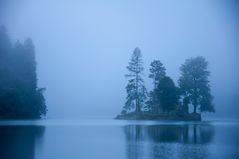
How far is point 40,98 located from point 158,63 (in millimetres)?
22333

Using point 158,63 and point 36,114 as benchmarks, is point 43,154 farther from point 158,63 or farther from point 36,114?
point 158,63

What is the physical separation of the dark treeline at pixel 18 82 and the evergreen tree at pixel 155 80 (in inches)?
738

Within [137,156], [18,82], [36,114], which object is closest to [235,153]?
[137,156]

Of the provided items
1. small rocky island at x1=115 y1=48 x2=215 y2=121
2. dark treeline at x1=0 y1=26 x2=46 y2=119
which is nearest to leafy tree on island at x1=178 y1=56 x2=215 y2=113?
small rocky island at x1=115 y1=48 x2=215 y2=121

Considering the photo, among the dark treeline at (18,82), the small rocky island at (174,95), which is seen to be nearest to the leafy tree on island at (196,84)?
the small rocky island at (174,95)

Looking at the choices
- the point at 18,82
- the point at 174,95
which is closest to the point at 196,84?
the point at 174,95

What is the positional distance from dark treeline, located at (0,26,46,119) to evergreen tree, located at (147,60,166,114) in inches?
738

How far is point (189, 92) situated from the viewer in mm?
63469

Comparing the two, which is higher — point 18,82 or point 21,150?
point 18,82

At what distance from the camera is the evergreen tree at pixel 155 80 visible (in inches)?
2480

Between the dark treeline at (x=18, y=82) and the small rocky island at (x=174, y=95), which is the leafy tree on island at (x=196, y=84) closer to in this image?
the small rocky island at (x=174, y=95)

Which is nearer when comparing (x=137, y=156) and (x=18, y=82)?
(x=137, y=156)

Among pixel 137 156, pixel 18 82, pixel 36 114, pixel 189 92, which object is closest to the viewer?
pixel 137 156

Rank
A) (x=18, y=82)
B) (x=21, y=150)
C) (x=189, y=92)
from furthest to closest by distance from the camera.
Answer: (x=189, y=92) < (x=18, y=82) < (x=21, y=150)
